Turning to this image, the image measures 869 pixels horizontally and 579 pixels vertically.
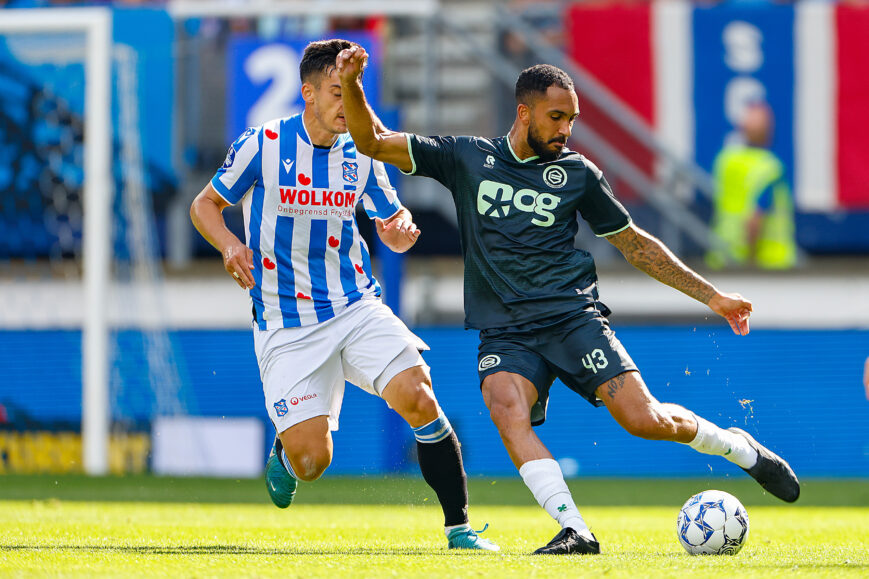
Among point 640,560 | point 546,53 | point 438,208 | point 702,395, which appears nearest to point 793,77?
point 546,53

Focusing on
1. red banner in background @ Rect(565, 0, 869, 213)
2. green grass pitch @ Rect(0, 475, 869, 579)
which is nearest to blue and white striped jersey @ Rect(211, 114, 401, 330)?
green grass pitch @ Rect(0, 475, 869, 579)

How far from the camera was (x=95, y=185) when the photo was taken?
40.2ft

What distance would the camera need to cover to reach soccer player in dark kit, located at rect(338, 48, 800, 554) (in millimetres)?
5562

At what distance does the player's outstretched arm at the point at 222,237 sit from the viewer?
5660 mm

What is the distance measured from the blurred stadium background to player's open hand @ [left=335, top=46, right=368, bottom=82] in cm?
646

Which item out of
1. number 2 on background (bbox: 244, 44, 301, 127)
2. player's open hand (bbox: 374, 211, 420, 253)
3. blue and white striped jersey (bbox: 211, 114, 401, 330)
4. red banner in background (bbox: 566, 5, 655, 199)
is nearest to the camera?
player's open hand (bbox: 374, 211, 420, 253)

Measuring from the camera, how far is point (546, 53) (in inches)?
588

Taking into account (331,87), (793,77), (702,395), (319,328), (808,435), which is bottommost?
(808,435)

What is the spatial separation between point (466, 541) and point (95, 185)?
7654mm

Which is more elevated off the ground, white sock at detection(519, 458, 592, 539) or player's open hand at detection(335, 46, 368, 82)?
player's open hand at detection(335, 46, 368, 82)

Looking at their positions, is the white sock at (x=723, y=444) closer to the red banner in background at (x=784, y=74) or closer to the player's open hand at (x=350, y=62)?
the player's open hand at (x=350, y=62)

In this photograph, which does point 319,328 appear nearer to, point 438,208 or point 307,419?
point 307,419

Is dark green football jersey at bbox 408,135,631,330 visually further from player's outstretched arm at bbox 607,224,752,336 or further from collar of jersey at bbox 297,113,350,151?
collar of jersey at bbox 297,113,350,151

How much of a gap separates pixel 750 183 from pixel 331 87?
9686 millimetres
